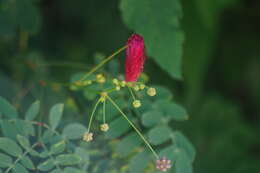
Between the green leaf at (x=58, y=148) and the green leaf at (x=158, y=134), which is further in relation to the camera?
the green leaf at (x=158, y=134)

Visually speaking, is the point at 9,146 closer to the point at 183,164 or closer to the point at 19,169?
the point at 19,169

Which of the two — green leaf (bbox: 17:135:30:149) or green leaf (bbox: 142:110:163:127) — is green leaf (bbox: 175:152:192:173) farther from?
green leaf (bbox: 17:135:30:149)

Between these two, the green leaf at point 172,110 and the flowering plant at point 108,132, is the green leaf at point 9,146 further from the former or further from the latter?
the green leaf at point 172,110

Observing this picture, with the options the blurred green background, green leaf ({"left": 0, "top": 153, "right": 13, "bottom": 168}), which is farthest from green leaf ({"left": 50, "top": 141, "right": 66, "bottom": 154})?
the blurred green background

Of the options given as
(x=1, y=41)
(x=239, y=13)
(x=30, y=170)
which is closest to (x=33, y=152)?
(x=30, y=170)

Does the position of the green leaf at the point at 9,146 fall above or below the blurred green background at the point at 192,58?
below

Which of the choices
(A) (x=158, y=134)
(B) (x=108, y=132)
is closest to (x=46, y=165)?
(B) (x=108, y=132)

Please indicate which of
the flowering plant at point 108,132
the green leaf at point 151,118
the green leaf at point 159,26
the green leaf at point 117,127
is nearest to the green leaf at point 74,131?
the flowering plant at point 108,132
